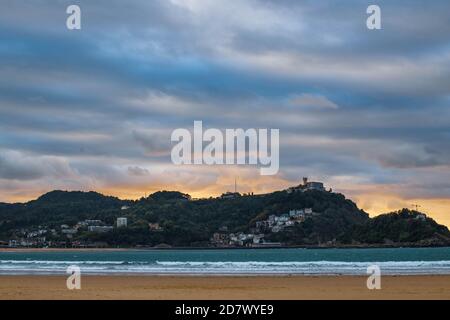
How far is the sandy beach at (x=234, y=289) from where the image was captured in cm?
2794

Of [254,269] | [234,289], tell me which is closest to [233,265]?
[254,269]

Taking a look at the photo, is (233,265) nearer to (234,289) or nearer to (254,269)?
(254,269)

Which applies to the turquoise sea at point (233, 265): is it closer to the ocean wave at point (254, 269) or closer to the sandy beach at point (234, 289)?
the ocean wave at point (254, 269)

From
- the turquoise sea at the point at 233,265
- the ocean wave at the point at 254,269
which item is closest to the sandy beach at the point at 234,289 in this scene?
the ocean wave at the point at 254,269

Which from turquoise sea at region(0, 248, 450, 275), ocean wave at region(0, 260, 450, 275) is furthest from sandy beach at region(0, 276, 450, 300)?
turquoise sea at region(0, 248, 450, 275)

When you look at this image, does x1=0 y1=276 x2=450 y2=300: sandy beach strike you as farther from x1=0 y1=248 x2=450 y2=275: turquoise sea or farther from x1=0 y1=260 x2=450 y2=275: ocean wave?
x1=0 y1=248 x2=450 y2=275: turquoise sea

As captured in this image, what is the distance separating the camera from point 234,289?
1265 inches
